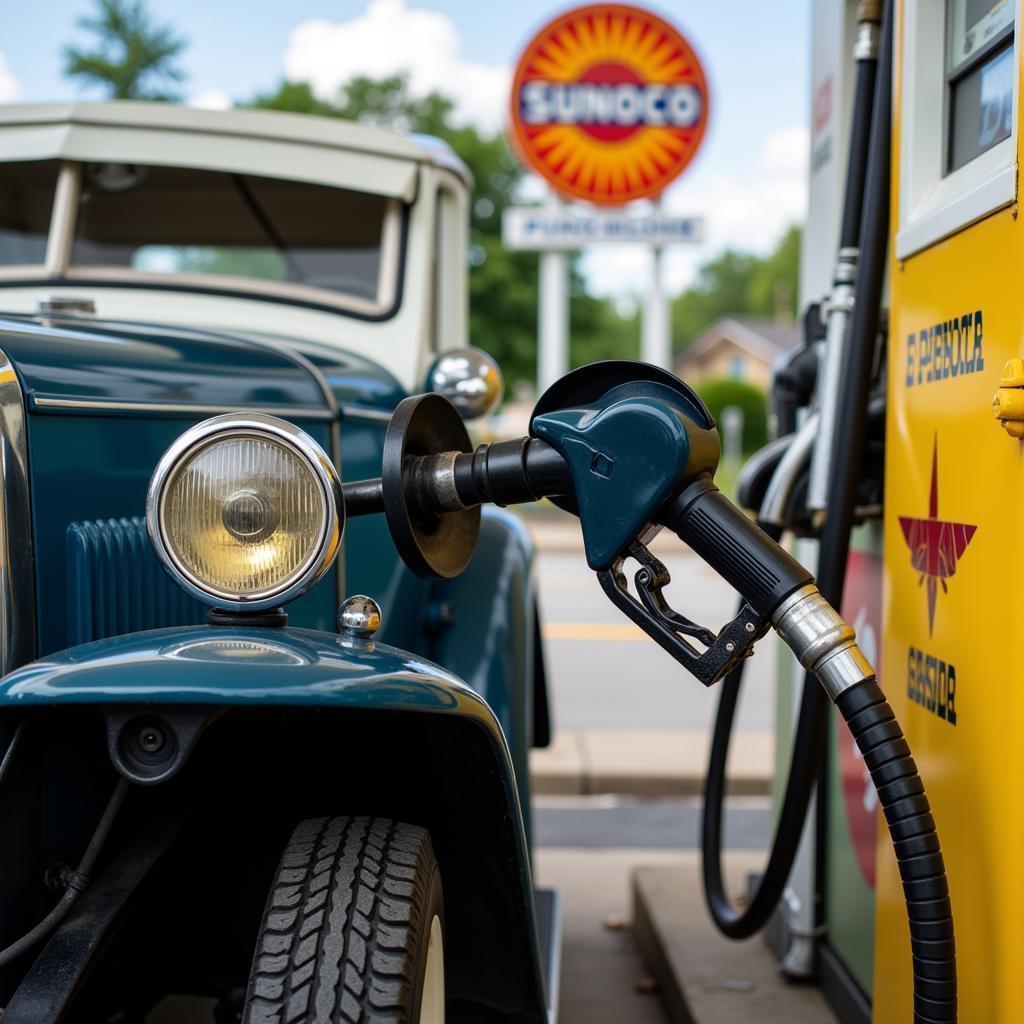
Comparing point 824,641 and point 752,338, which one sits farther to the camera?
point 752,338

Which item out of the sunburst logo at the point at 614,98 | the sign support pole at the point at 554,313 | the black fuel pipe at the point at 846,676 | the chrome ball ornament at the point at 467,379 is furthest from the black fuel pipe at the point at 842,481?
the sign support pole at the point at 554,313

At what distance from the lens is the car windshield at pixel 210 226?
9.80 ft

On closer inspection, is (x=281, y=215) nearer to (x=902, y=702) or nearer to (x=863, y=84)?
(x=863, y=84)

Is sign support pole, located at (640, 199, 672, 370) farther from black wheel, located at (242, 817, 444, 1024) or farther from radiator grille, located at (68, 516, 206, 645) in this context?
black wheel, located at (242, 817, 444, 1024)

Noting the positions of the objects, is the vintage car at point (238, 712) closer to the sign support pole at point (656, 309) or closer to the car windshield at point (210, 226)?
the car windshield at point (210, 226)

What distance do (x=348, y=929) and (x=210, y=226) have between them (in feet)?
7.23

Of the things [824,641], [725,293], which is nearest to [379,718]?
A: [824,641]

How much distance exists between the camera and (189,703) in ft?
4.63

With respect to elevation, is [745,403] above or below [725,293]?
below

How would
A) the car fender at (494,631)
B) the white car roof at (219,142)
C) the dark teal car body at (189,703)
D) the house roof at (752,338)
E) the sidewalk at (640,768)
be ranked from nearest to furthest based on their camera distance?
the dark teal car body at (189,703) → the car fender at (494,631) → the white car roof at (219,142) → the sidewalk at (640,768) → the house roof at (752,338)

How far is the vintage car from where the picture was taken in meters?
Answer: 1.42

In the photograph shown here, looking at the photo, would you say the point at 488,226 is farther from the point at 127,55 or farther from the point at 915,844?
the point at 915,844

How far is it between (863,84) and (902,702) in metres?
1.12

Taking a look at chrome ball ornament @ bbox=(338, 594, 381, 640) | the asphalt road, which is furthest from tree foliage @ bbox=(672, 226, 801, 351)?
chrome ball ornament @ bbox=(338, 594, 381, 640)
